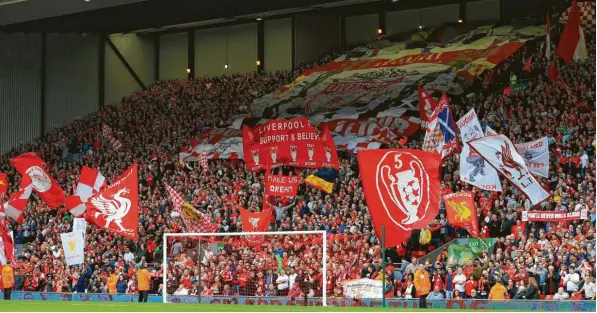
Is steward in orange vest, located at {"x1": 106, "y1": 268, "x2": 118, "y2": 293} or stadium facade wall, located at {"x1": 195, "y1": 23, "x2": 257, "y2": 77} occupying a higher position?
stadium facade wall, located at {"x1": 195, "y1": 23, "x2": 257, "y2": 77}

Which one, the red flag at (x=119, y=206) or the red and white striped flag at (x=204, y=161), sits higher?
the red and white striped flag at (x=204, y=161)

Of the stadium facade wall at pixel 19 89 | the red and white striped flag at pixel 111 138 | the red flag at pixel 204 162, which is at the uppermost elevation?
the stadium facade wall at pixel 19 89

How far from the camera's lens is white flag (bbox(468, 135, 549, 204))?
31.6m

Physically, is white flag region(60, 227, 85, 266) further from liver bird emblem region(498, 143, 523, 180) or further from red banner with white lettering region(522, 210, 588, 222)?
red banner with white lettering region(522, 210, 588, 222)

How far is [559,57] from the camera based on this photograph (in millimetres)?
43594

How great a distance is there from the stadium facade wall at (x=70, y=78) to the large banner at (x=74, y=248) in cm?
2383

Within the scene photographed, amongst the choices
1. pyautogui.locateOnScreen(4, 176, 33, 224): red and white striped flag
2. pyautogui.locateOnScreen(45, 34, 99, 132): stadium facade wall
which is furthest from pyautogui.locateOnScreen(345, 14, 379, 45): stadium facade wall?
pyautogui.locateOnScreen(4, 176, 33, 224): red and white striped flag

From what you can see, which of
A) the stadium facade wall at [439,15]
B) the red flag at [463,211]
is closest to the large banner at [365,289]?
the red flag at [463,211]

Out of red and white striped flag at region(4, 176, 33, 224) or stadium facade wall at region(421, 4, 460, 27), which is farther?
stadium facade wall at region(421, 4, 460, 27)

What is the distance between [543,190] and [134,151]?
2559 centimetres

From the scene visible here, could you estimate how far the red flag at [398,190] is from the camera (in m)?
25.5

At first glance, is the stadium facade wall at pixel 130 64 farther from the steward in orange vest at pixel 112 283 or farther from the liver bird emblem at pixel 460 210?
the liver bird emblem at pixel 460 210

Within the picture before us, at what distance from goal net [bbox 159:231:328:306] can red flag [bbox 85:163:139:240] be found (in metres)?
1.50

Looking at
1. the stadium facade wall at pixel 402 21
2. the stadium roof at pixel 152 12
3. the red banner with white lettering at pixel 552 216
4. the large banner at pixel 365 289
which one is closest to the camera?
the large banner at pixel 365 289
